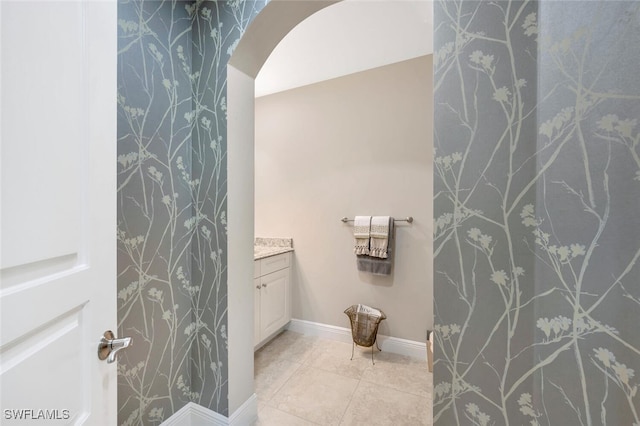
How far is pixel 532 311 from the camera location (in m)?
0.78

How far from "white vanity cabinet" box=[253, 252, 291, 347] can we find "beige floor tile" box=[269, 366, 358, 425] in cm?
47

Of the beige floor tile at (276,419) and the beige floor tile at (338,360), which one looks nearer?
the beige floor tile at (276,419)

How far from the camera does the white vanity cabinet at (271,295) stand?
2.21m

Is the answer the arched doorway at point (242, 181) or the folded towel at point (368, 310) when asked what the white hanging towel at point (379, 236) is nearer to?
the folded towel at point (368, 310)

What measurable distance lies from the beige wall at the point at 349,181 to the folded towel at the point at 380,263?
88 millimetres

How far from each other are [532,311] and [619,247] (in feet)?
0.89

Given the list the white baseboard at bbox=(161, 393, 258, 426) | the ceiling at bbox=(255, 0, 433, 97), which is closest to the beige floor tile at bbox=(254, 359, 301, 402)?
the white baseboard at bbox=(161, 393, 258, 426)

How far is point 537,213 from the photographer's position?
0.77 meters
